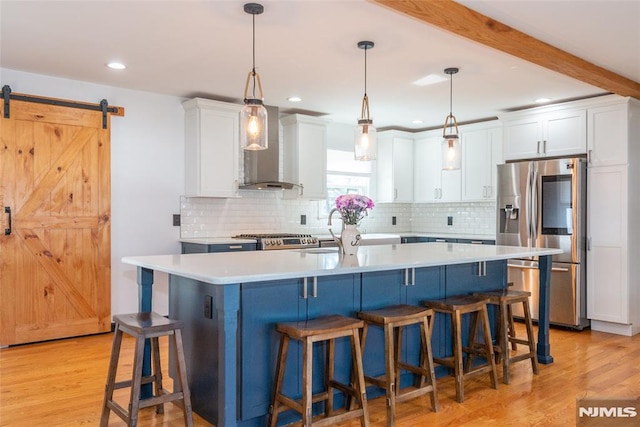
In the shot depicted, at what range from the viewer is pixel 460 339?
3.25 meters

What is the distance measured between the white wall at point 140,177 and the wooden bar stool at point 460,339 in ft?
9.74

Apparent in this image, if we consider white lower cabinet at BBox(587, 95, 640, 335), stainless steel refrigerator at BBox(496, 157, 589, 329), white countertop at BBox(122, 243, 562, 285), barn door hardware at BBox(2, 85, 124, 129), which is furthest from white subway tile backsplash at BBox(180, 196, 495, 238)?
white countertop at BBox(122, 243, 562, 285)

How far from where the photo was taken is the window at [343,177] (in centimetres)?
668

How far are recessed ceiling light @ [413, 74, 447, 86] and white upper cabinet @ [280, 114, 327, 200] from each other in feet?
5.41

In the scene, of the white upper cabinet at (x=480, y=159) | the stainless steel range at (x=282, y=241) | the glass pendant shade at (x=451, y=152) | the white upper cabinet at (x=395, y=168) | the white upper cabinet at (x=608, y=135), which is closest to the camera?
the glass pendant shade at (x=451, y=152)

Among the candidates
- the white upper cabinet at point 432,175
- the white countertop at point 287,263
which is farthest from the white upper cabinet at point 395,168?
the white countertop at point 287,263

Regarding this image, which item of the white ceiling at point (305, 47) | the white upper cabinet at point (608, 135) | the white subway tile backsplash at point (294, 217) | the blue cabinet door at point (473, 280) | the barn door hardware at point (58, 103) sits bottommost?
the blue cabinet door at point (473, 280)

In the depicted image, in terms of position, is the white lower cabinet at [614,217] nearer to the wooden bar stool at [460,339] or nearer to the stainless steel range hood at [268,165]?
the wooden bar stool at [460,339]

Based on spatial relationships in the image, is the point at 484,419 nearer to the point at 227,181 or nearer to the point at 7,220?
the point at 227,181

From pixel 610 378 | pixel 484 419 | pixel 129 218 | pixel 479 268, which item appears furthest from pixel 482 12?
pixel 129 218

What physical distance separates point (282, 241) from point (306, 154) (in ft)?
4.13

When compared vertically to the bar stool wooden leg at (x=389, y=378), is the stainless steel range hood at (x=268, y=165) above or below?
above

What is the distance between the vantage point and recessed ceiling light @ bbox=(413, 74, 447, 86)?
444 centimetres

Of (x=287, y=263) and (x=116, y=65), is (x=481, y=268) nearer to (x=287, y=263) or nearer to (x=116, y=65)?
(x=287, y=263)
